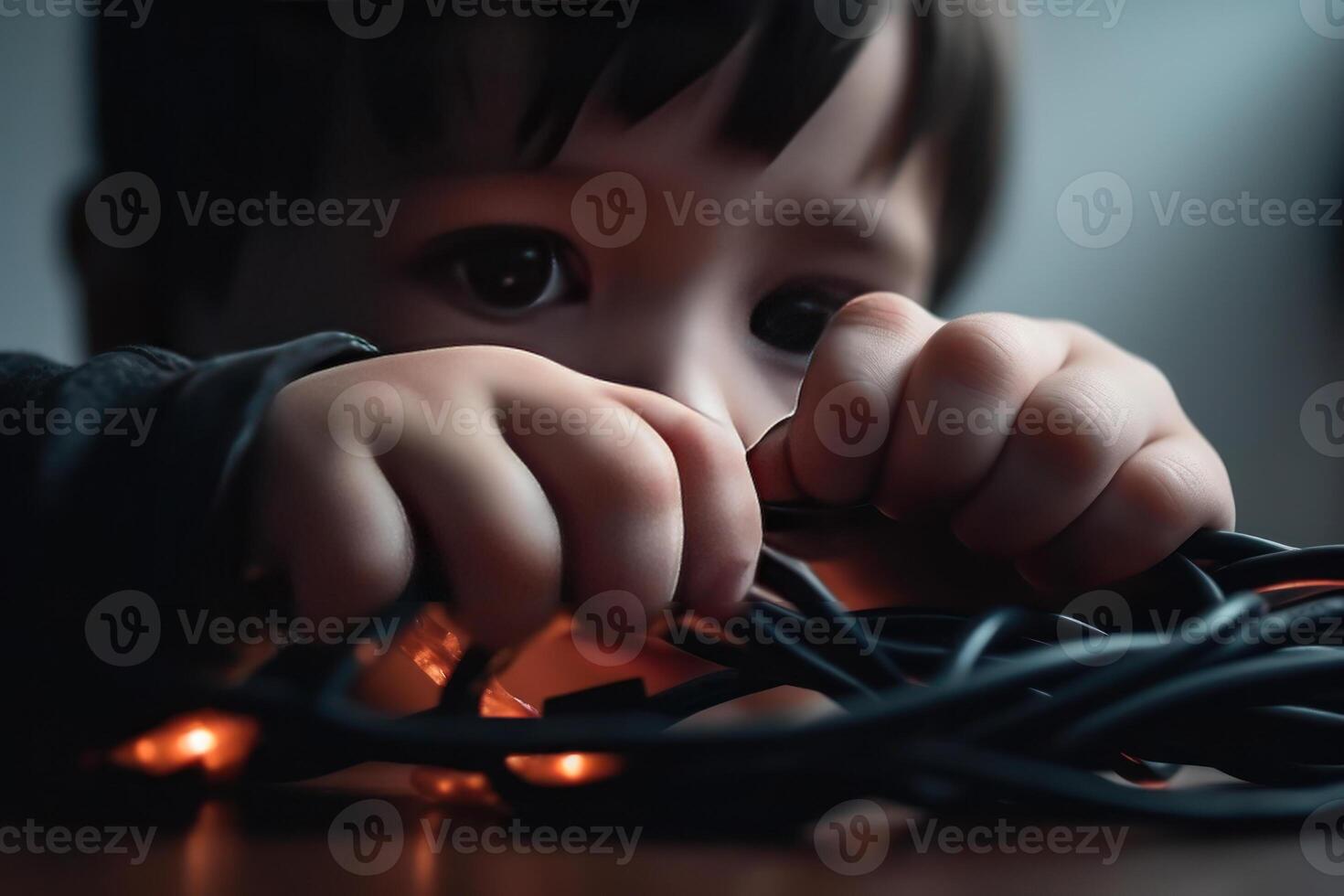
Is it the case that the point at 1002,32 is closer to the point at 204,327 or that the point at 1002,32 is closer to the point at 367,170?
Answer: the point at 367,170

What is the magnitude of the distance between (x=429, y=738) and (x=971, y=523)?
0.21m

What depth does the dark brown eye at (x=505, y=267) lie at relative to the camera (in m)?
0.62

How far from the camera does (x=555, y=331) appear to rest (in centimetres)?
62

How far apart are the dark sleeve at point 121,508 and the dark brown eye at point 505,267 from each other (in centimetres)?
41

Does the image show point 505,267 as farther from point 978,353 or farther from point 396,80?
point 978,353

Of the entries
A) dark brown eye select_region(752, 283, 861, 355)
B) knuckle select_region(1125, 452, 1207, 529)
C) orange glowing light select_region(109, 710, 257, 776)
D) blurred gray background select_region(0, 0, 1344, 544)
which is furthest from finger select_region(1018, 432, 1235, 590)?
blurred gray background select_region(0, 0, 1344, 544)

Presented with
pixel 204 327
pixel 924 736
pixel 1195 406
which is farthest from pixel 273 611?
pixel 1195 406

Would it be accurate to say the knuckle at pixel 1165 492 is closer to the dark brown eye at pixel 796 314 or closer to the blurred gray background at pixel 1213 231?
the dark brown eye at pixel 796 314

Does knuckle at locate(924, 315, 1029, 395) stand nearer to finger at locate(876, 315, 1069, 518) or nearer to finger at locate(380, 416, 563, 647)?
finger at locate(876, 315, 1069, 518)

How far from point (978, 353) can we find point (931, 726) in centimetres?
18

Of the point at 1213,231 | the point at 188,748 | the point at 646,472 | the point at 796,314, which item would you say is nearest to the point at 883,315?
the point at 646,472

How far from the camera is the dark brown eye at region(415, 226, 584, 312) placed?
24.5 inches

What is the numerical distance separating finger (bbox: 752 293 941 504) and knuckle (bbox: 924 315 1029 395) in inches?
0.6

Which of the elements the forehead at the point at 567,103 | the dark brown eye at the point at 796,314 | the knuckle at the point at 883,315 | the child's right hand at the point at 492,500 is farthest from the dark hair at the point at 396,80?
the child's right hand at the point at 492,500
